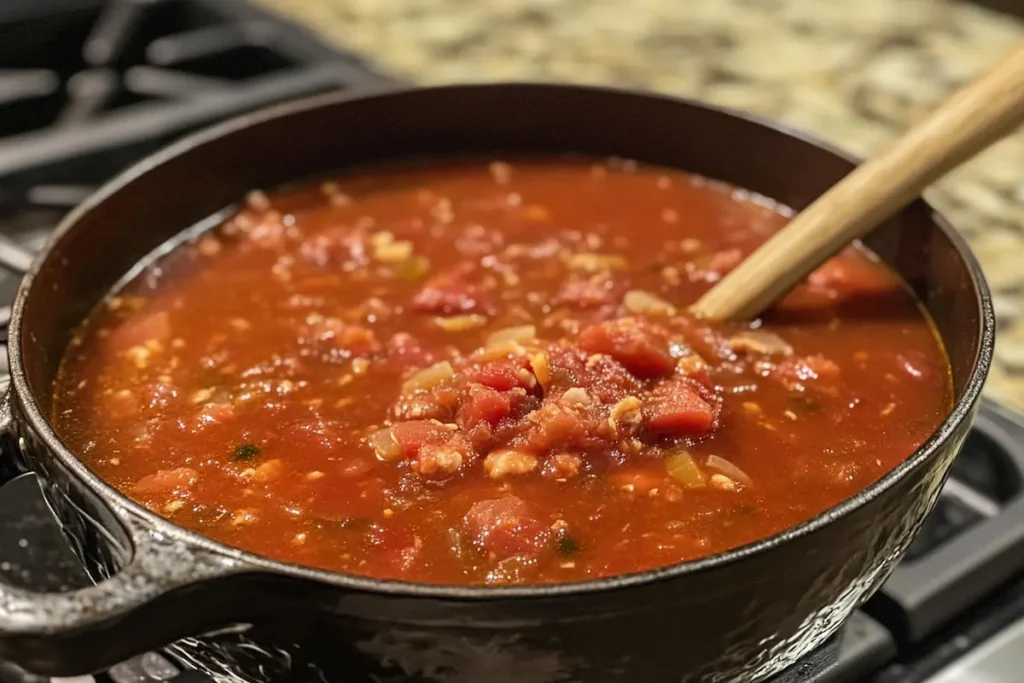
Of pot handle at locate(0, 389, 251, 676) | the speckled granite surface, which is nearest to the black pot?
pot handle at locate(0, 389, 251, 676)

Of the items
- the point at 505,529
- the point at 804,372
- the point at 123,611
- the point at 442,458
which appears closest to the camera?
the point at 123,611

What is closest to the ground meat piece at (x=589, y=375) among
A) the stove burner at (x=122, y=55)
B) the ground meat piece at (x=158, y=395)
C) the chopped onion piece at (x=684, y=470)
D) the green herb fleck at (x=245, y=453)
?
the chopped onion piece at (x=684, y=470)

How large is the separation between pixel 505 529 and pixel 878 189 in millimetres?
734

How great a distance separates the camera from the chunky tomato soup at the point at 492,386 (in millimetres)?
1176

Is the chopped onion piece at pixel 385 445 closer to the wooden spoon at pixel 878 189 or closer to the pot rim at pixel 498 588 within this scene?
the pot rim at pixel 498 588

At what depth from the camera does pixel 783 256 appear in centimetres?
152

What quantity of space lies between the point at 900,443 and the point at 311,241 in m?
0.99

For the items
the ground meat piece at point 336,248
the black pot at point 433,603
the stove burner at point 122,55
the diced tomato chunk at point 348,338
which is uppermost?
the stove burner at point 122,55

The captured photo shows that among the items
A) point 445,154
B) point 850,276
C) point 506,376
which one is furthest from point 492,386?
point 445,154

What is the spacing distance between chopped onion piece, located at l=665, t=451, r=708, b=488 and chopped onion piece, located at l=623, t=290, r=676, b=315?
36cm

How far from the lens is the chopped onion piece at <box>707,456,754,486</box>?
1.24m

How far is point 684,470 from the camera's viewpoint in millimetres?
1246

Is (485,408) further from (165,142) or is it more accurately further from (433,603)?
(165,142)

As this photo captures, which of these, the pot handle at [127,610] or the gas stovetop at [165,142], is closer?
the pot handle at [127,610]
